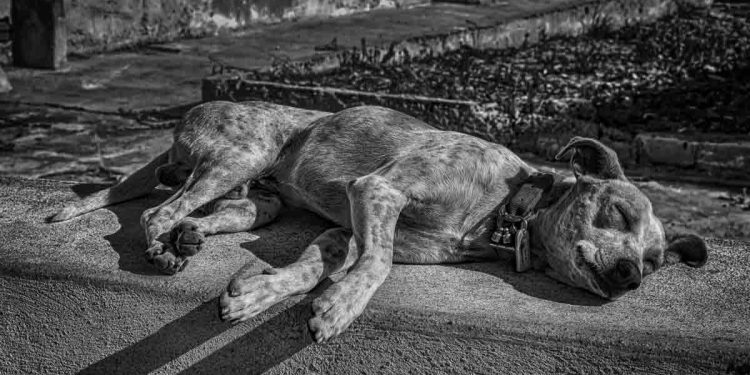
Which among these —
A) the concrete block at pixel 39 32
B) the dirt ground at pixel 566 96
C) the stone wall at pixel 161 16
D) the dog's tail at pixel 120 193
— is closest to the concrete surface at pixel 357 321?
the dog's tail at pixel 120 193

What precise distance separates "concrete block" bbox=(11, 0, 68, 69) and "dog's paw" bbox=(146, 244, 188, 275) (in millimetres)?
7103

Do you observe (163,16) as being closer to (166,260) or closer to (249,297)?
(166,260)

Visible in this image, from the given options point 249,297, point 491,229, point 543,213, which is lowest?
point 249,297

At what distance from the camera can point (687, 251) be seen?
Answer: 4254 mm

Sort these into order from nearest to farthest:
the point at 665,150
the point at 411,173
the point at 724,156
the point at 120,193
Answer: the point at 411,173 < the point at 120,193 < the point at 724,156 < the point at 665,150

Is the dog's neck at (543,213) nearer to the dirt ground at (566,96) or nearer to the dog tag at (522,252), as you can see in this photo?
the dog tag at (522,252)

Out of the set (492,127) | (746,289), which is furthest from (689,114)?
(746,289)

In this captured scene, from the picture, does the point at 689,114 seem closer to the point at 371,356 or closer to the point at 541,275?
the point at 541,275

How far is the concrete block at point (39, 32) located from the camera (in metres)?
10.4

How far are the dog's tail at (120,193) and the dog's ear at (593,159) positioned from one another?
7.23 ft

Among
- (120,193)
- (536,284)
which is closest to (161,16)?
(120,193)

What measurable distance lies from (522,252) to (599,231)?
0.40m

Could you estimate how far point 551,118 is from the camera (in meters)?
9.41

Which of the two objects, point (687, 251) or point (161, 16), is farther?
point (161, 16)
